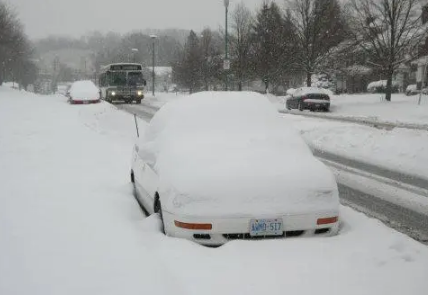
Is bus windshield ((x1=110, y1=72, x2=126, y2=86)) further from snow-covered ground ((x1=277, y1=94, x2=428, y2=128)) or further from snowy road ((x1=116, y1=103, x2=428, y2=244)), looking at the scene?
snowy road ((x1=116, y1=103, x2=428, y2=244))

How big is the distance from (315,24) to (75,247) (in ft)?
126

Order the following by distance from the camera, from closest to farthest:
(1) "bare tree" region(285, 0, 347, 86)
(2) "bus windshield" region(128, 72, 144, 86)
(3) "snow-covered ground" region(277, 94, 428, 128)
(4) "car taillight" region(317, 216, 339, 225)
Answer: (4) "car taillight" region(317, 216, 339, 225)
(3) "snow-covered ground" region(277, 94, 428, 128)
(2) "bus windshield" region(128, 72, 144, 86)
(1) "bare tree" region(285, 0, 347, 86)

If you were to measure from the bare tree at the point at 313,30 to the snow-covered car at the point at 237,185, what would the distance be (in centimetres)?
3641

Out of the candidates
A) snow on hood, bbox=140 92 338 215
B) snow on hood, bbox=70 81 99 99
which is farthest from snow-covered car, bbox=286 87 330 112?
snow on hood, bbox=140 92 338 215

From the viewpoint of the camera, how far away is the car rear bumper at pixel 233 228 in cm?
469

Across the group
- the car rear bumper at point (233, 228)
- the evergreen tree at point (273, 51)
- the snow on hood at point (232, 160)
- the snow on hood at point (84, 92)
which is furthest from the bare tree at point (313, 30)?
the car rear bumper at point (233, 228)

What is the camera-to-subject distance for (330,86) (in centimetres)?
6131

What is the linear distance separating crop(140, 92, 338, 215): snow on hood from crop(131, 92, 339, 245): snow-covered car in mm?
10

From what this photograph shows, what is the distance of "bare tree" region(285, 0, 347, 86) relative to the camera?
132 feet

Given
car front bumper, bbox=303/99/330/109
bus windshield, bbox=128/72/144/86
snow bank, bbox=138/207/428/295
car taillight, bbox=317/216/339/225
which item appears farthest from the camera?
bus windshield, bbox=128/72/144/86

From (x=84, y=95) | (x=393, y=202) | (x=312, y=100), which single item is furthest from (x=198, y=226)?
(x=84, y=95)

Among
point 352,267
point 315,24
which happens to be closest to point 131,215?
point 352,267

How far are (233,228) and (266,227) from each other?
34 centimetres

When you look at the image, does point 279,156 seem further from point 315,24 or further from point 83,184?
point 315,24
